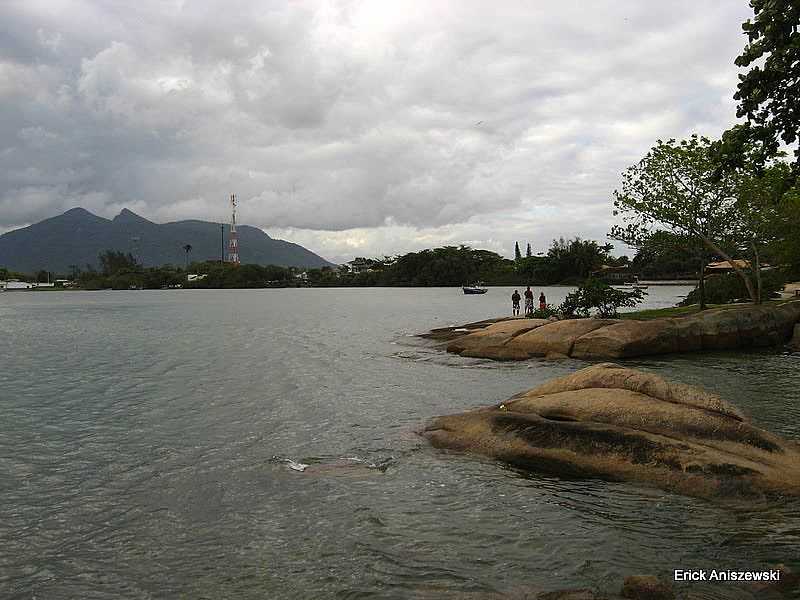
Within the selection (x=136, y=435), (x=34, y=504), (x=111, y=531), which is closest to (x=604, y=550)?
(x=111, y=531)

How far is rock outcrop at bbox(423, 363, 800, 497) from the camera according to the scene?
1115 centimetres

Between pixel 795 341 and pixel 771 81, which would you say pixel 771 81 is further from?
pixel 795 341

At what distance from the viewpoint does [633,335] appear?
3197 cm

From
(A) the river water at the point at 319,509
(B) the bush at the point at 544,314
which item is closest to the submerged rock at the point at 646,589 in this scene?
(A) the river water at the point at 319,509

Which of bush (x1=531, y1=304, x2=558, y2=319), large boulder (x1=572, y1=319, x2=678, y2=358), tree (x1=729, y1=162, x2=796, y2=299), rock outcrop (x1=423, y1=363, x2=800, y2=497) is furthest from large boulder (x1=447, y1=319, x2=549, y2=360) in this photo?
rock outcrop (x1=423, y1=363, x2=800, y2=497)

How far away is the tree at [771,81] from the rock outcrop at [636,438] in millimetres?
8808

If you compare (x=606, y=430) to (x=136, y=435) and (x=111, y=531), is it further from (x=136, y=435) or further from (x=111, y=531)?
(x=136, y=435)

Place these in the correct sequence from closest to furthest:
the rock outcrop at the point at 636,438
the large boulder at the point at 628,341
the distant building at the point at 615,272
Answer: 1. the rock outcrop at the point at 636,438
2. the large boulder at the point at 628,341
3. the distant building at the point at 615,272

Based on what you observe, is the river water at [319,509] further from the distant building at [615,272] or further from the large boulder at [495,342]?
the distant building at [615,272]

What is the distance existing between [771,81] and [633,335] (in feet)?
54.0

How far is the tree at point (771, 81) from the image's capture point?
16.5 meters

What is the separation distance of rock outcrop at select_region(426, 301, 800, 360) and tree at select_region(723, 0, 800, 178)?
14332 millimetres

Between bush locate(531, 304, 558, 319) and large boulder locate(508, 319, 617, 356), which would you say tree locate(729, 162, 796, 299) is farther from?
large boulder locate(508, 319, 617, 356)

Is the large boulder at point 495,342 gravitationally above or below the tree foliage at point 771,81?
below
